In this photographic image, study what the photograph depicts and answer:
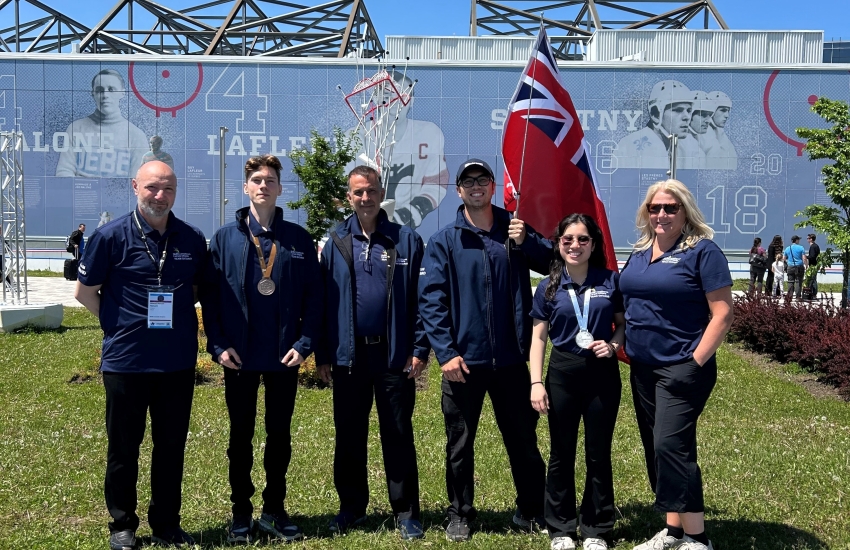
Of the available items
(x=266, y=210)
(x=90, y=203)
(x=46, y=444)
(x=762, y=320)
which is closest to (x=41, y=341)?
(x=46, y=444)

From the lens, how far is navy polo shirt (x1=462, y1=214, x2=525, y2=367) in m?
4.90

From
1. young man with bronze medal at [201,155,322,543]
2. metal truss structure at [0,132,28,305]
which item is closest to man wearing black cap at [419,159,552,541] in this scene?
young man with bronze medal at [201,155,322,543]

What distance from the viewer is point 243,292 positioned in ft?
15.8

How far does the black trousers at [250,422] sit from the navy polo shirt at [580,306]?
5.42 feet

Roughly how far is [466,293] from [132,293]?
6.71 ft

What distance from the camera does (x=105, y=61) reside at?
35.9 meters

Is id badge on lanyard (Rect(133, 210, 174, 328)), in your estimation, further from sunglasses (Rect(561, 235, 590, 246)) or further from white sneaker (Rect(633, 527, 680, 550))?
white sneaker (Rect(633, 527, 680, 550))

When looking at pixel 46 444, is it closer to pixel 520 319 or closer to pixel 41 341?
pixel 520 319

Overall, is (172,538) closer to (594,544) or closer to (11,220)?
(594,544)

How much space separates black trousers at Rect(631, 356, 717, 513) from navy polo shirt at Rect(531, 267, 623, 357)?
1.22 ft

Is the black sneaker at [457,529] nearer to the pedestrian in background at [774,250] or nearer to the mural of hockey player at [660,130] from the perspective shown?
the pedestrian in background at [774,250]

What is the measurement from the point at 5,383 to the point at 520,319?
8535 millimetres

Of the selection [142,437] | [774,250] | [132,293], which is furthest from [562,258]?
[774,250]

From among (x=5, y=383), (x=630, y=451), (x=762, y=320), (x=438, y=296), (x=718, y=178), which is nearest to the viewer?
(x=438, y=296)
